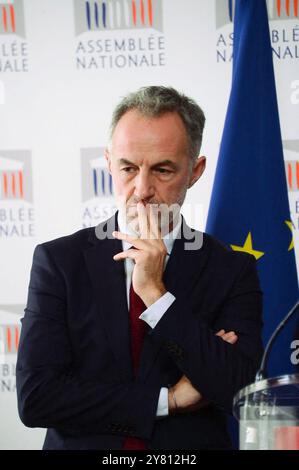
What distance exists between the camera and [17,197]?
10.2ft

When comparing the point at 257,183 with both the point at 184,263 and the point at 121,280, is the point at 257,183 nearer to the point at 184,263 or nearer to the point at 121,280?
the point at 184,263

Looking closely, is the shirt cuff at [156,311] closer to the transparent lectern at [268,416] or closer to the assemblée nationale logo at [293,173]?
the transparent lectern at [268,416]

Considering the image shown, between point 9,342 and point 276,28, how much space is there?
1.88m

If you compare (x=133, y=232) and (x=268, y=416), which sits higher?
(x=133, y=232)

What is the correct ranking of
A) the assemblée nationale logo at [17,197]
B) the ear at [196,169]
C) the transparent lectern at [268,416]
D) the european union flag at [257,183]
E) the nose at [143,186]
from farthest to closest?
the assemblée nationale logo at [17,197], the european union flag at [257,183], the ear at [196,169], the nose at [143,186], the transparent lectern at [268,416]

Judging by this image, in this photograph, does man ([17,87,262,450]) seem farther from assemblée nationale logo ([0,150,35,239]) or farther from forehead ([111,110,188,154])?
assemblée nationale logo ([0,150,35,239])

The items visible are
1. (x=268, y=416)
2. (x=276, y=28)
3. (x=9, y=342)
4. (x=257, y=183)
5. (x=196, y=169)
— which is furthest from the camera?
(x=9, y=342)

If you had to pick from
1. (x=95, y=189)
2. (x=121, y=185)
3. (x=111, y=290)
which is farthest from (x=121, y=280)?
(x=95, y=189)

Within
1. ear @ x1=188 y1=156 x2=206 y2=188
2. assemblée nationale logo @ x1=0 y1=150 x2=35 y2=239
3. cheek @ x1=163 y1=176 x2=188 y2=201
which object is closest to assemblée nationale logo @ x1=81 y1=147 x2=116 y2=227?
assemblée nationale logo @ x1=0 y1=150 x2=35 y2=239

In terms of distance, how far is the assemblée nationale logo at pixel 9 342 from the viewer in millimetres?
3117

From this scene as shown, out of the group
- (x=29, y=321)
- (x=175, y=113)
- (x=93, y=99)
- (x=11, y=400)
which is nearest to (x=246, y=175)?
(x=175, y=113)

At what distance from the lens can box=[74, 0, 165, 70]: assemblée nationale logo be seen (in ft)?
10.1

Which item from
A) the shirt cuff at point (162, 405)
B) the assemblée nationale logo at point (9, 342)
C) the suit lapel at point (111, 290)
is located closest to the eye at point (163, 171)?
the suit lapel at point (111, 290)

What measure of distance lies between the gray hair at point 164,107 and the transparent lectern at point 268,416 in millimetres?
1158
